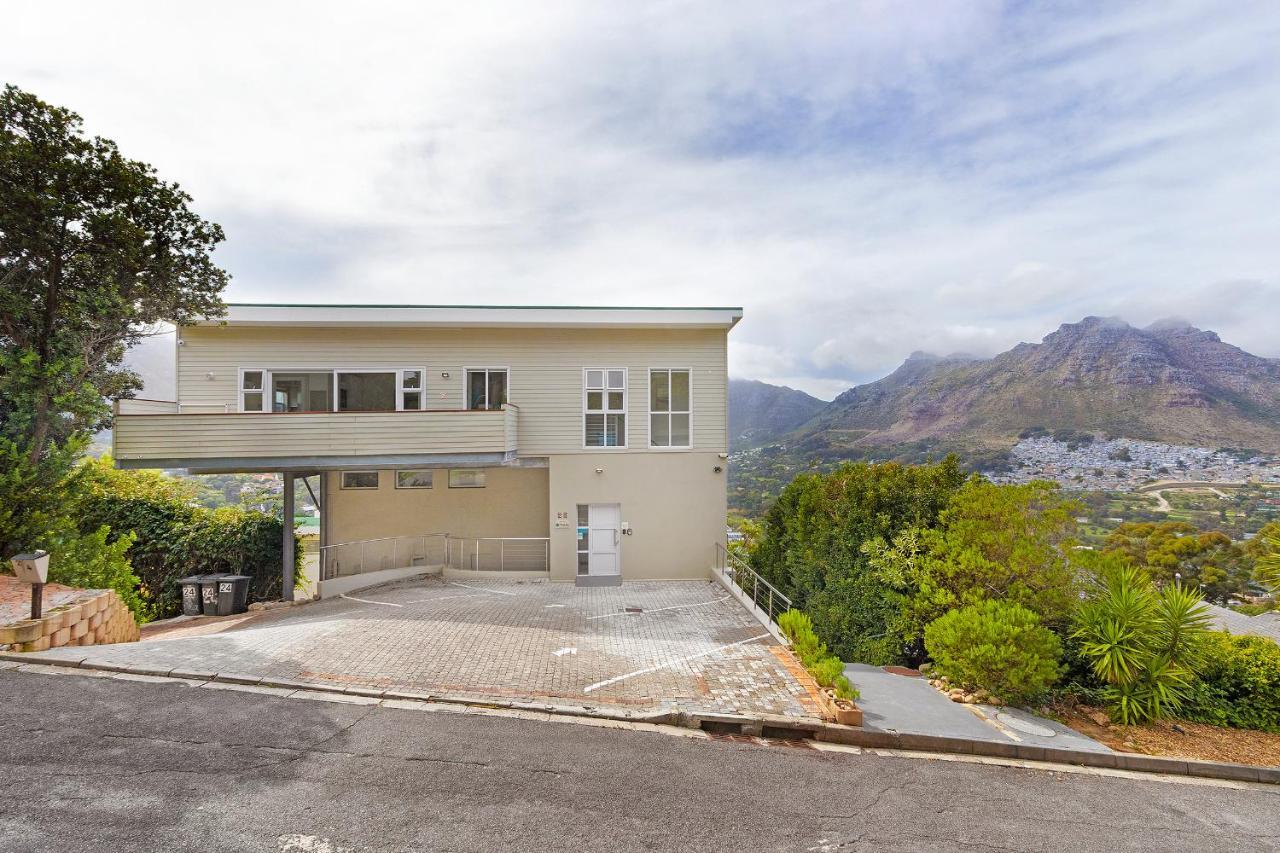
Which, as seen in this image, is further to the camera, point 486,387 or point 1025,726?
point 486,387

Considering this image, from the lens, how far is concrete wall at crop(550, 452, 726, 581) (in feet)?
50.5

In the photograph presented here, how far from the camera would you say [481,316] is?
14859 millimetres

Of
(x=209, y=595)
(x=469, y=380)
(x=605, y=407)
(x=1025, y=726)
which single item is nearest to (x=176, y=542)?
(x=209, y=595)

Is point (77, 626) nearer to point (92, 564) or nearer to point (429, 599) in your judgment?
point (92, 564)

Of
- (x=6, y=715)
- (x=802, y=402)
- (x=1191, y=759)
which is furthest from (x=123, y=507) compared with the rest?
(x=802, y=402)

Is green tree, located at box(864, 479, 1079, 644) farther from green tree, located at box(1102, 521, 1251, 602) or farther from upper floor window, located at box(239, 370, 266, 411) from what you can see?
green tree, located at box(1102, 521, 1251, 602)

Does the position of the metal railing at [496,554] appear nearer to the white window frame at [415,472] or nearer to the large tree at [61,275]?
the white window frame at [415,472]

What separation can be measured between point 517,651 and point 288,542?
808cm

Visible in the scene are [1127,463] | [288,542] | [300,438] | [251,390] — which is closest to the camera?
[300,438]

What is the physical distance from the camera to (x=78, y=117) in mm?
10633

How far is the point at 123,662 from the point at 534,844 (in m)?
6.15

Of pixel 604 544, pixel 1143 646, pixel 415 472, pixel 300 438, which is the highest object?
pixel 300 438

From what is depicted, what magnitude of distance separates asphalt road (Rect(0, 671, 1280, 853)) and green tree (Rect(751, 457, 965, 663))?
348cm

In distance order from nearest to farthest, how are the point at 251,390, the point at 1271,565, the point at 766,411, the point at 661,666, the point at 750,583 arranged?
1. the point at 661,666
2. the point at 1271,565
3. the point at 750,583
4. the point at 251,390
5. the point at 766,411
